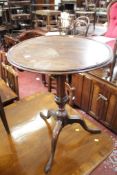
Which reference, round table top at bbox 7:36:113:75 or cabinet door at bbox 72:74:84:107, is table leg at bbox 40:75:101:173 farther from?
cabinet door at bbox 72:74:84:107

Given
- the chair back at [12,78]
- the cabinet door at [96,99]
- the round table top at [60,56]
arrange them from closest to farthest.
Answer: the round table top at [60,56], the chair back at [12,78], the cabinet door at [96,99]

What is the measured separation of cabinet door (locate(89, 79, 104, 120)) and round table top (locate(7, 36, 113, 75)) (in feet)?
1.90

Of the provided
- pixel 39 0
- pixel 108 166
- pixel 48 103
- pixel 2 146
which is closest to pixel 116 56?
pixel 48 103

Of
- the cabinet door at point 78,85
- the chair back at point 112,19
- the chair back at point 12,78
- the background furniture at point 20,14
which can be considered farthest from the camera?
the background furniture at point 20,14

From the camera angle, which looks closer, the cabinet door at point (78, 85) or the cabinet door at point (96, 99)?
the cabinet door at point (96, 99)

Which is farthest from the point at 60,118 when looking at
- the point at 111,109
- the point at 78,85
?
the point at 78,85

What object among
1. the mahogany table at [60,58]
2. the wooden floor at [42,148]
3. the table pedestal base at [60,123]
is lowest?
the wooden floor at [42,148]

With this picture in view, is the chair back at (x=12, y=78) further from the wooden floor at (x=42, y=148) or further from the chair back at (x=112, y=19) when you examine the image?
the chair back at (x=112, y=19)

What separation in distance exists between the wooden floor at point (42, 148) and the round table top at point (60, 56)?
62 centimetres

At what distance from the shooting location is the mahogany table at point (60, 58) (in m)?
0.98

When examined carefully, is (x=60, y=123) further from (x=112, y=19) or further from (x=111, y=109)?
(x=112, y=19)

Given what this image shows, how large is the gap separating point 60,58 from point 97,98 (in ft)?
3.16

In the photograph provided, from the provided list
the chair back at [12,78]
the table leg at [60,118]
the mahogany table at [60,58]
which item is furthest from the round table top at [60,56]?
the chair back at [12,78]

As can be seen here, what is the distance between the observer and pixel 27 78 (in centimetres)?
306
